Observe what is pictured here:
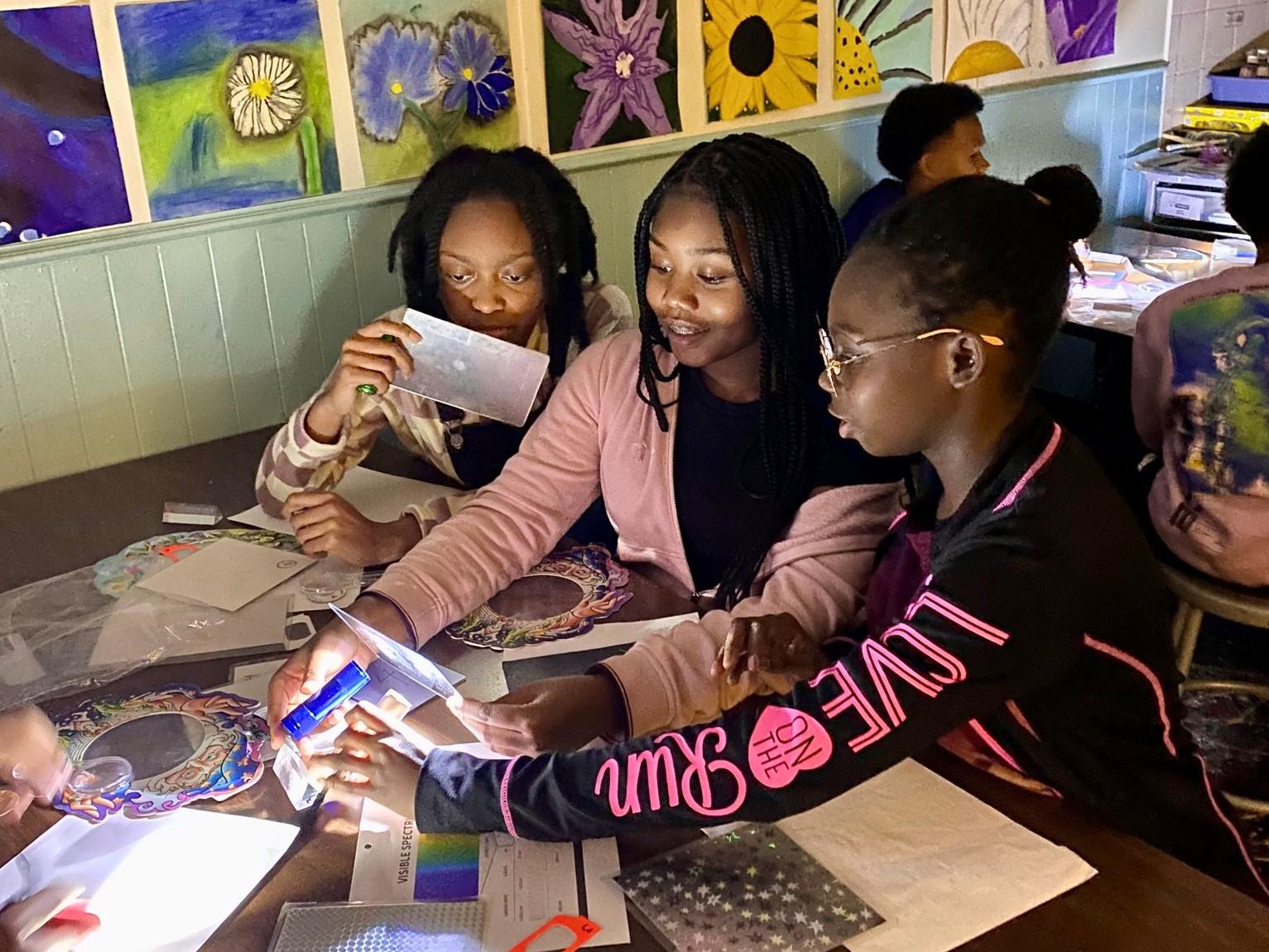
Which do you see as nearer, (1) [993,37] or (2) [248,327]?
(2) [248,327]

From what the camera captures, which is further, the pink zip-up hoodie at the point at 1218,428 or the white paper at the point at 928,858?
the pink zip-up hoodie at the point at 1218,428

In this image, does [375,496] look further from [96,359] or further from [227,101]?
[227,101]

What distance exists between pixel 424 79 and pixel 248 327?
58 cm

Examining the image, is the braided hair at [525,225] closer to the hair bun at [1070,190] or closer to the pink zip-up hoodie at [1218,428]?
the pink zip-up hoodie at [1218,428]

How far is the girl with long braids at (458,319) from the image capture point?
5.69 ft

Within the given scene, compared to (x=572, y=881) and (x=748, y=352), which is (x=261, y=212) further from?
(x=572, y=881)

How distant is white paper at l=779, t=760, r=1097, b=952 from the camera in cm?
90

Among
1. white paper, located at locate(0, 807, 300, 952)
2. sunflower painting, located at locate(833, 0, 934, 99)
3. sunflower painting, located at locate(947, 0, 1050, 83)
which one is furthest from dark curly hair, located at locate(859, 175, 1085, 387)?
sunflower painting, located at locate(947, 0, 1050, 83)

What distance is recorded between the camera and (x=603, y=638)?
1.37 m

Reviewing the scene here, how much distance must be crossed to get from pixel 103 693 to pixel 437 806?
49 centimetres

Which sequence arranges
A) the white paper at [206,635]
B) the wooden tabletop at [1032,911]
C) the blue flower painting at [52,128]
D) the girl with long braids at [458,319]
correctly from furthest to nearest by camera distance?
1. the blue flower painting at [52,128]
2. the girl with long braids at [458,319]
3. the white paper at [206,635]
4. the wooden tabletop at [1032,911]

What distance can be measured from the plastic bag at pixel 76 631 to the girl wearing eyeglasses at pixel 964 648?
39cm

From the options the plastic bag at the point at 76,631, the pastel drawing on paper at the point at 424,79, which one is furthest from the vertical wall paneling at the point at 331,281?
the plastic bag at the point at 76,631

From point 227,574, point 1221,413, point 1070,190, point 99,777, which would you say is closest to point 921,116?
point 1070,190
